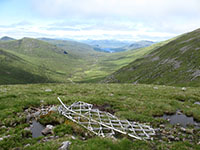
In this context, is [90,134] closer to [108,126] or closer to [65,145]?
[108,126]

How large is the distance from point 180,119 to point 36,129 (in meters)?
15.8

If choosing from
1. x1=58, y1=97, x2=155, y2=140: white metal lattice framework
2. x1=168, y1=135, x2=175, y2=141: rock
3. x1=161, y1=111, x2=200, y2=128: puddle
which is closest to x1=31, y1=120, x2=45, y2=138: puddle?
x1=58, y1=97, x2=155, y2=140: white metal lattice framework

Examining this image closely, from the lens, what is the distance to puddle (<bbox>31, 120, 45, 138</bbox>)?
41.9 ft

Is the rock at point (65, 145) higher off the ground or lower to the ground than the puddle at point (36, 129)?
higher

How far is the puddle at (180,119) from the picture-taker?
1538 centimetres

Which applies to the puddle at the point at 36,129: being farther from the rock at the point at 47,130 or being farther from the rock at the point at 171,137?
the rock at the point at 171,137

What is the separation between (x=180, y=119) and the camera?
16.5 meters

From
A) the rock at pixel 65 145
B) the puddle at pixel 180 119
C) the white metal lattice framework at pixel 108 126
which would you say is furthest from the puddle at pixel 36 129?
the puddle at pixel 180 119

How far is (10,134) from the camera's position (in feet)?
39.8

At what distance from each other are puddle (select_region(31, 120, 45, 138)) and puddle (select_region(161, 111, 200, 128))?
13.7 m

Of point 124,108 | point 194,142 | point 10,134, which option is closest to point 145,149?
point 194,142

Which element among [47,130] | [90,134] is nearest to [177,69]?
[90,134]

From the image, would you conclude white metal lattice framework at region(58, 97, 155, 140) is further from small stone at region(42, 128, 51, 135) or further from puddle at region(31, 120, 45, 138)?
puddle at region(31, 120, 45, 138)

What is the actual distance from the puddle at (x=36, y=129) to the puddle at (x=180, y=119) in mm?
13713
